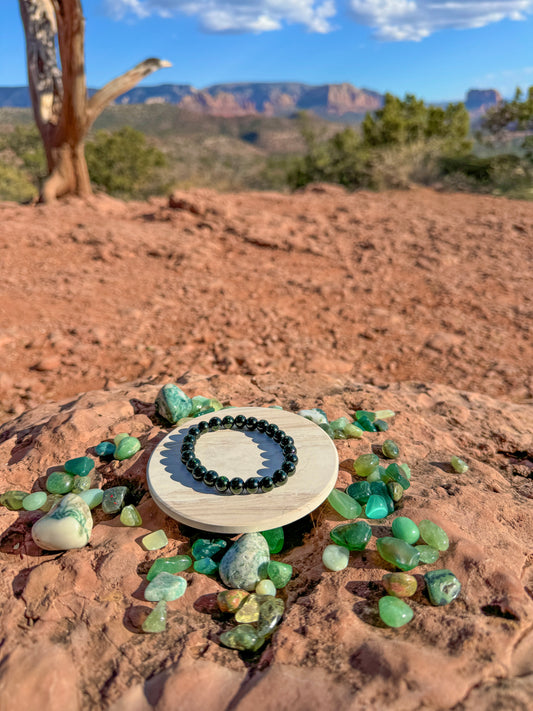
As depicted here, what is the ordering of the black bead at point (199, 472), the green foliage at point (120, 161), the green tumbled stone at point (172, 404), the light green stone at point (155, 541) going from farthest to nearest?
the green foliage at point (120, 161) → the green tumbled stone at point (172, 404) → the black bead at point (199, 472) → the light green stone at point (155, 541)

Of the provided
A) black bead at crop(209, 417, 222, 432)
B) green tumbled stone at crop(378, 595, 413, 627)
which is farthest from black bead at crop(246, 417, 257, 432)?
green tumbled stone at crop(378, 595, 413, 627)

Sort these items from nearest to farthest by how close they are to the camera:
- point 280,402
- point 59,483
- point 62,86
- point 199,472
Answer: point 199,472 → point 59,483 → point 280,402 → point 62,86

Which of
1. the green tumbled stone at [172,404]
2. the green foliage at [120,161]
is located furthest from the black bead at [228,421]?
the green foliage at [120,161]

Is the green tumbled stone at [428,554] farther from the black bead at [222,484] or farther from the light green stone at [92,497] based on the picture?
the light green stone at [92,497]

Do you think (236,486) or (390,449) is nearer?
(236,486)

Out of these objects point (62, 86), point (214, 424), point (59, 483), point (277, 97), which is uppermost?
point (277, 97)

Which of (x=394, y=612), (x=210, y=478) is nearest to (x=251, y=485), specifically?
(x=210, y=478)

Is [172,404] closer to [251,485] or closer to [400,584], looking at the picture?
[251,485]
